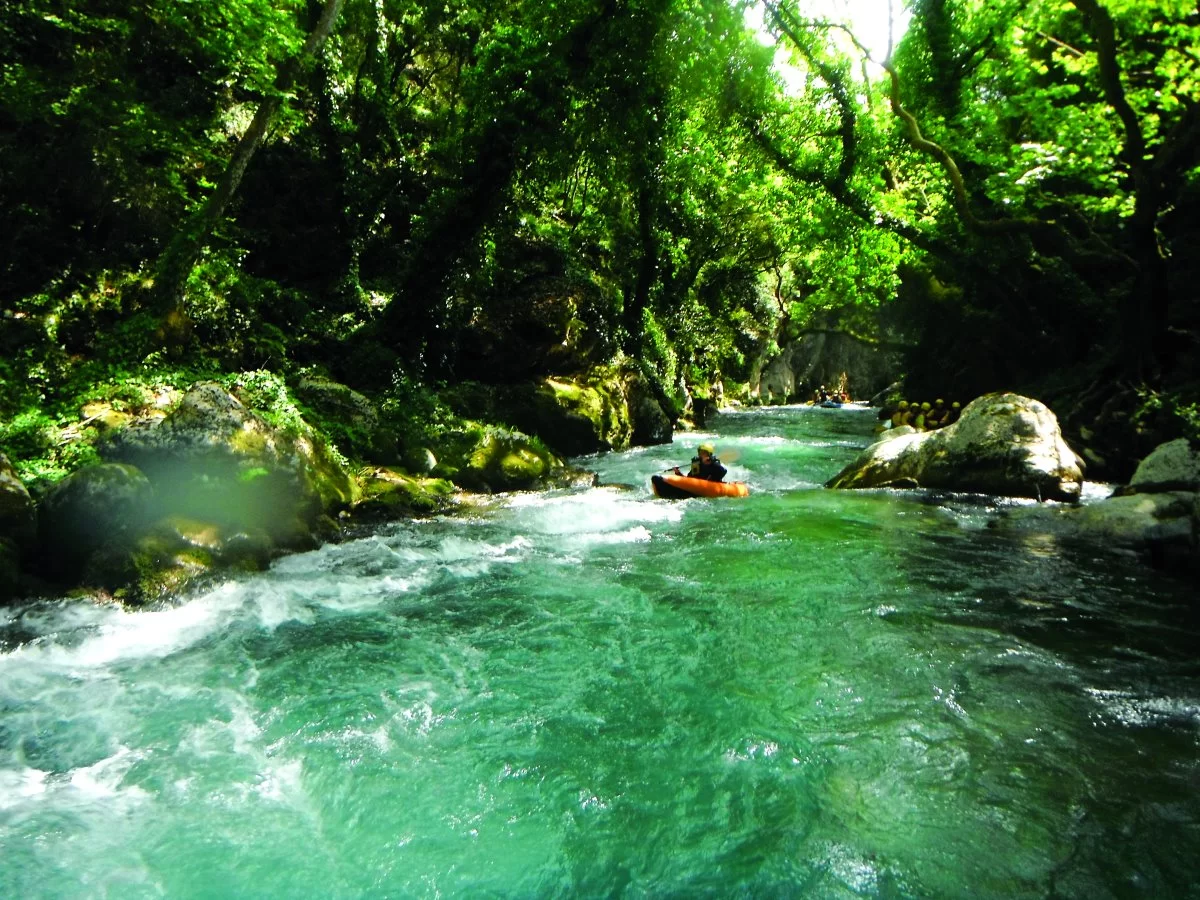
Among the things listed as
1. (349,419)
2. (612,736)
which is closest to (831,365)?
(349,419)

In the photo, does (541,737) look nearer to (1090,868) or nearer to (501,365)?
(1090,868)

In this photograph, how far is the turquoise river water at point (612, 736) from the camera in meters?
3.18

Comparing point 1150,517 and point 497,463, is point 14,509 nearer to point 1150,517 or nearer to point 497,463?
point 497,463

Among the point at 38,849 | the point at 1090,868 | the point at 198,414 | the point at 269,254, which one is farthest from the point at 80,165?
the point at 1090,868

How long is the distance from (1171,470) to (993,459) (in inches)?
112

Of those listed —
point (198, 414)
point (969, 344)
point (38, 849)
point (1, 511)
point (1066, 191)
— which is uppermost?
point (1066, 191)

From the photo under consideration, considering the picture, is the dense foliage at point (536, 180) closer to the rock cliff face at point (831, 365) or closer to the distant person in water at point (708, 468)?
the distant person in water at point (708, 468)

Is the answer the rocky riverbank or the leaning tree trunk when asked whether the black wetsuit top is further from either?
the leaning tree trunk

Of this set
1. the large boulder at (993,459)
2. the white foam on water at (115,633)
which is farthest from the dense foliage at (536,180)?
the white foam on water at (115,633)

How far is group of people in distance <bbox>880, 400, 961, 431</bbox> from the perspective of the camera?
19391 millimetres

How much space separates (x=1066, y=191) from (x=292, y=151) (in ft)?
58.3

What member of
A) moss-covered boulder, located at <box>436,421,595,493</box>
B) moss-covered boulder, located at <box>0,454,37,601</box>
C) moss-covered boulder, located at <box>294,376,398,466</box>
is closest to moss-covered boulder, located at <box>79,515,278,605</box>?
moss-covered boulder, located at <box>0,454,37,601</box>

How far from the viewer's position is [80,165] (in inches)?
462

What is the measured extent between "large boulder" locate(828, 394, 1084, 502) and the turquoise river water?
13.7ft
